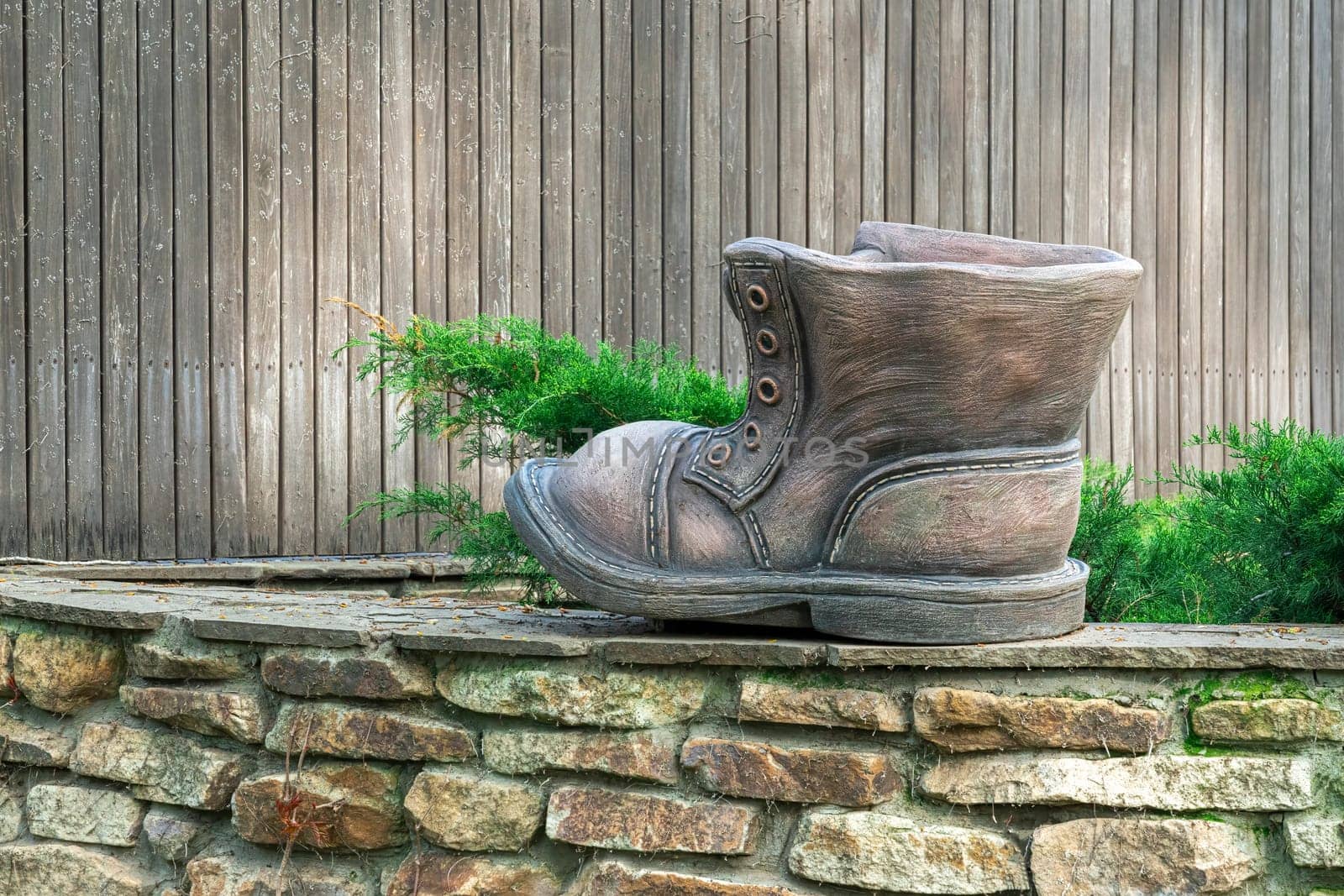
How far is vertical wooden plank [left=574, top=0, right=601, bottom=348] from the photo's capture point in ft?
13.5

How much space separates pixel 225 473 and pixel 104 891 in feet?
5.29

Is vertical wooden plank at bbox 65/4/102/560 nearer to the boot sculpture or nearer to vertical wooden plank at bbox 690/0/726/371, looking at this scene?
vertical wooden plank at bbox 690/0/726/371

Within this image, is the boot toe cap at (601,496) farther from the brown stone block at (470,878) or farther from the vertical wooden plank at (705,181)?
the vertical wooden plank at (705,181)

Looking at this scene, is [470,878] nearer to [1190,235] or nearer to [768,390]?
[768,390]

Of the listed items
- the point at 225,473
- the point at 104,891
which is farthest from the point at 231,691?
the point at 225,473

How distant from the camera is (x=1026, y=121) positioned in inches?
191

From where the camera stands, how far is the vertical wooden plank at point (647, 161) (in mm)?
4172

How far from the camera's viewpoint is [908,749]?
182cm

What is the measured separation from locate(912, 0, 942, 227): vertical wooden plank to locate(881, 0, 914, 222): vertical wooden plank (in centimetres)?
3

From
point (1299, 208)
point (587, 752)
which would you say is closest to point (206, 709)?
point (587, 752)

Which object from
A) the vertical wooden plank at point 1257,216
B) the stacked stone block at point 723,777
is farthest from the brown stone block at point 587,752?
the vertical wooden plank at point 1257,216

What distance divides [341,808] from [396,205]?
7.50 ft

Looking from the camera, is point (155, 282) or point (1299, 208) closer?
point (155, 282)

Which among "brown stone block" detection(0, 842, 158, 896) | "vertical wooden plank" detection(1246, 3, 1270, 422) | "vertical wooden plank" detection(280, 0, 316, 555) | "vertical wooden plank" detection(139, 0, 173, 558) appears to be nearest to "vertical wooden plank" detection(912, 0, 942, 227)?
"vertical wooden plank" detection(1246, 3, 1270, 422)
